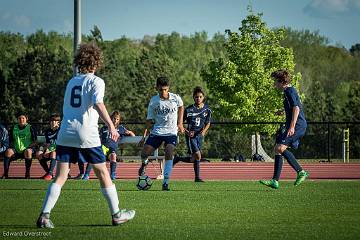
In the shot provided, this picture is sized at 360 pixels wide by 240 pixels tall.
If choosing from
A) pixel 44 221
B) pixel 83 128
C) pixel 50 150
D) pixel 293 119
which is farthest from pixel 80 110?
pixel 50 150

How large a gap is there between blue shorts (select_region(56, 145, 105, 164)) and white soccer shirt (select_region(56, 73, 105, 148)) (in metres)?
0.07

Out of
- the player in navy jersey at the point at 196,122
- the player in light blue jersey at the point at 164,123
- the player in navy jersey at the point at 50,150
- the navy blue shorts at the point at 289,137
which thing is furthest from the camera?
the player in navy jersey at the point at 50,150

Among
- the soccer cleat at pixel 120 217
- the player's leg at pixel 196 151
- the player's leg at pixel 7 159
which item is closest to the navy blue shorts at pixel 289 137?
the player's leg at pixel 196 151

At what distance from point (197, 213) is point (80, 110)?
2704 millimetres

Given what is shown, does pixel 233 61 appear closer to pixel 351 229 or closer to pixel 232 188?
pixel 232 188

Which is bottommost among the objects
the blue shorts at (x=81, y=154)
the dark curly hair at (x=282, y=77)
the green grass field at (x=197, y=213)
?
the green grass field at (x=197, y=213)

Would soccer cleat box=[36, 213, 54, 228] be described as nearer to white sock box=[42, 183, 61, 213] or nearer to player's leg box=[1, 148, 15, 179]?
white sock box=[42, 183, 61, 213]

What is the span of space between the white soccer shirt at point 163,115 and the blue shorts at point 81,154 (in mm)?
6945

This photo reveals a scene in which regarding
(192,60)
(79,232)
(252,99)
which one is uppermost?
(192,60)

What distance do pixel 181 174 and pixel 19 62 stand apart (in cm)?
5819

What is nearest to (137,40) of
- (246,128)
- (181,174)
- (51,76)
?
(51,76)

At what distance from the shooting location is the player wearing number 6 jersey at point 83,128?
10664 mm

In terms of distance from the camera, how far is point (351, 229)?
35.2 ft

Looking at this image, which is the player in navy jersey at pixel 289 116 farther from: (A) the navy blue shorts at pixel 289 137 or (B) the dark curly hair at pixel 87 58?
(B) the dark curly hair at pixel 87 58
